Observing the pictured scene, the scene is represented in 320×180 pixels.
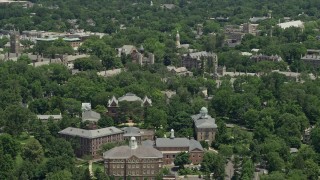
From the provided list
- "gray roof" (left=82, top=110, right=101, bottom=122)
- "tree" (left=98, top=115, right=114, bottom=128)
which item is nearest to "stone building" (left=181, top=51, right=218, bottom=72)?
"gray roof" (left=82, top=110, right=101, bottom=122)

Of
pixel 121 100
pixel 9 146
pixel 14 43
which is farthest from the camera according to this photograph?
pixel 14 43

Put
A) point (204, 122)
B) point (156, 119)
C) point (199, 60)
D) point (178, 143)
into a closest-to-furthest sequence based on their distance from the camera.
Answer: point (178, 143) → point (204, 122) → point (156, 119) → point (199, 60)

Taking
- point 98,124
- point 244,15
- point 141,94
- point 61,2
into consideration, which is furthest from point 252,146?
point 61,2

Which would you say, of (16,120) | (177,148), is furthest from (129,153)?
(16,120)

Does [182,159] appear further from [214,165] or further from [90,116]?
[90,116]

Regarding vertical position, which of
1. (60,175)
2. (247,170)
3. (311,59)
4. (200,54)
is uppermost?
(60,175)

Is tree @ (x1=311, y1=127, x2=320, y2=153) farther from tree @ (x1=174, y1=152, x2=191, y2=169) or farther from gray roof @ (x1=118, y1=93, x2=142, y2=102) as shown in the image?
gray roof @ (x1=118, y1=93, x2=142, y2=102)

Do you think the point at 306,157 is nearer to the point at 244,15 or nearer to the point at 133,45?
the point at 133,45
